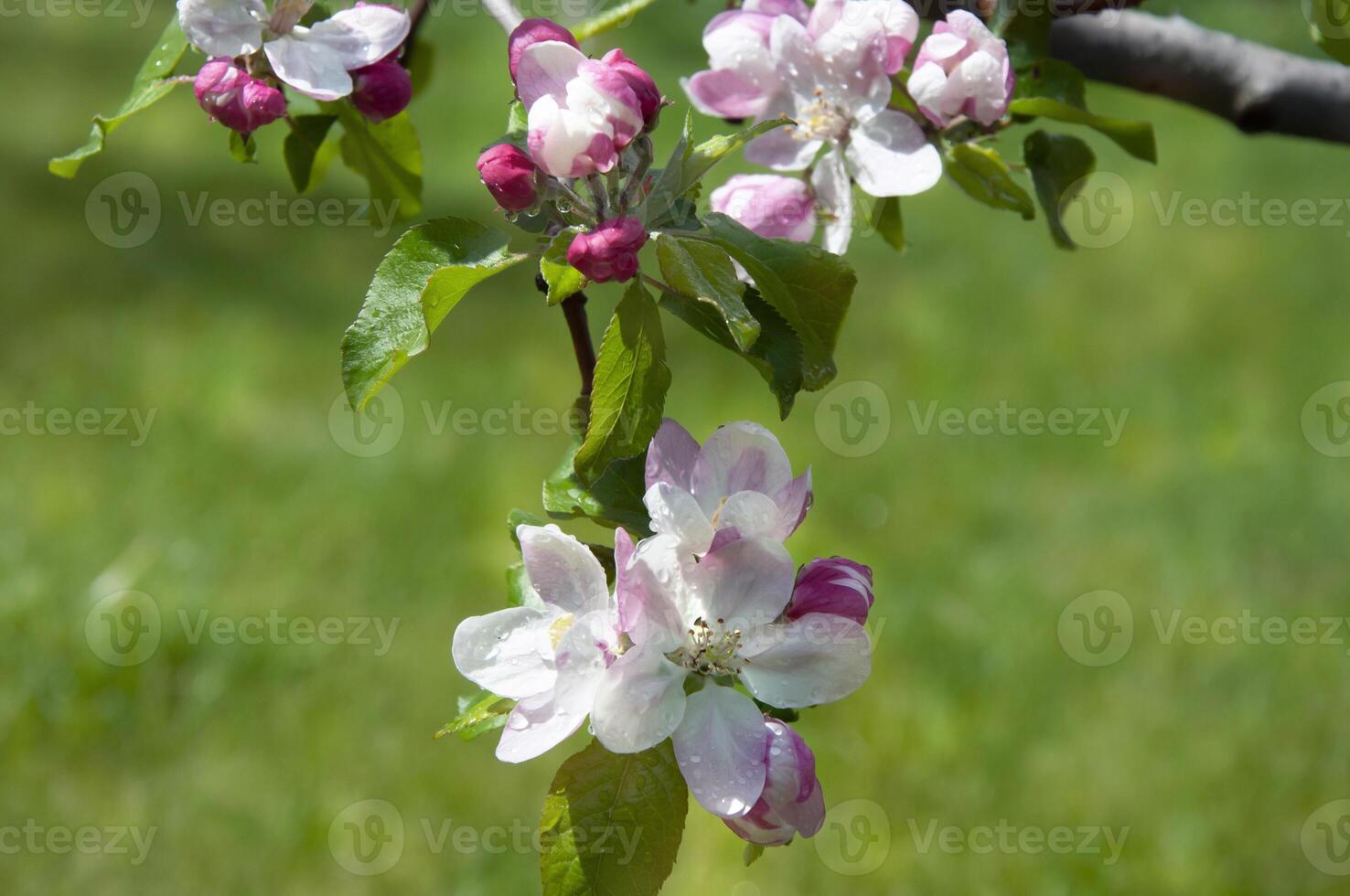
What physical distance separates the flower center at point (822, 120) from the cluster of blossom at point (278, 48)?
0.28m

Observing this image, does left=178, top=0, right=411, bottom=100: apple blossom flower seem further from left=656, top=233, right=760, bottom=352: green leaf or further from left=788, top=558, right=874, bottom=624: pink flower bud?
left=788, top=558, right=874, bottom=624: pink flower bud

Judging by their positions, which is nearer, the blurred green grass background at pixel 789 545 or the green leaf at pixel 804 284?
the green leaf at pixel 804 284

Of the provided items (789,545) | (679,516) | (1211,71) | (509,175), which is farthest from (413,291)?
(789,545)

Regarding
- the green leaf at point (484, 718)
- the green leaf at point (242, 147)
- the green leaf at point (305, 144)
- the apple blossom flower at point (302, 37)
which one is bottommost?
the green leaf at point (484, 718)

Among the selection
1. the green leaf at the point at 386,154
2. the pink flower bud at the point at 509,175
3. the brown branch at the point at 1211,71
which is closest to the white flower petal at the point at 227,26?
the green leaf at the point at 386,154

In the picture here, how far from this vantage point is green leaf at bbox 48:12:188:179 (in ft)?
2.91

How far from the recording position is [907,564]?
9.14 feet

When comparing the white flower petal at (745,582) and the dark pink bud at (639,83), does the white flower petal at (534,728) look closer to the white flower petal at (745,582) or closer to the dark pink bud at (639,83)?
the white flower petal at (745,582)

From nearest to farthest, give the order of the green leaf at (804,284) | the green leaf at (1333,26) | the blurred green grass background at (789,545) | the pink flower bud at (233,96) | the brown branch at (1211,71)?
1. the green leaf at (804,284)
2. the pink flower bud at (233,96)
3. the green leaf at (1333,26)
4. the brown branch at (1211,71)
5. the blurred green grass background at (789,545)

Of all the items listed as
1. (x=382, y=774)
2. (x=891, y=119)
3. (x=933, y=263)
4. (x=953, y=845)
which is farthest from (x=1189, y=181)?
(x=891, y=119)

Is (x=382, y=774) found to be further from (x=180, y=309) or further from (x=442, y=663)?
(x=180, y=309)

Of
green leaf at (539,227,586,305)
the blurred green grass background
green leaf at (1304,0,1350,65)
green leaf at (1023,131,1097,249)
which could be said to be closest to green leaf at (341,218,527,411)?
green leaf at (539,227,586,305)

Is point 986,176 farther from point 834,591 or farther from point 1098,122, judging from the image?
point 834,591

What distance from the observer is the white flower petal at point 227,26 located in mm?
827
